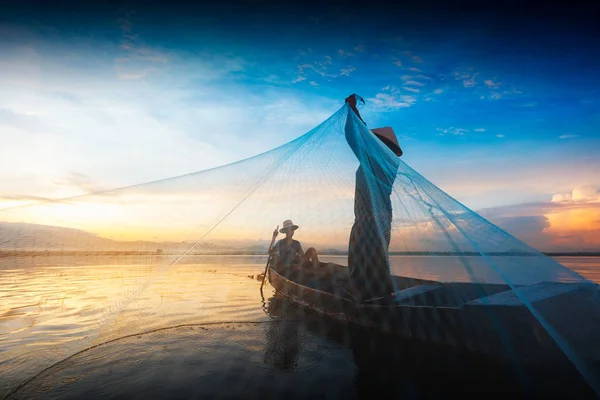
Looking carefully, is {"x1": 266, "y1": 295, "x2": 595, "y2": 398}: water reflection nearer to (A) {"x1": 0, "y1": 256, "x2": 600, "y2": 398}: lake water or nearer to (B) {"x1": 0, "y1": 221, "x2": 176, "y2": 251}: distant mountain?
(A) {"x1": 0, "y1": 256, "x2": 600, "y2": 398}: lake water

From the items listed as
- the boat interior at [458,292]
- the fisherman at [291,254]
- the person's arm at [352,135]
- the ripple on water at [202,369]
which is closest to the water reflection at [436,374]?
the ripple on water at [202,369]

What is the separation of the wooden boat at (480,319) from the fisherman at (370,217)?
41cm

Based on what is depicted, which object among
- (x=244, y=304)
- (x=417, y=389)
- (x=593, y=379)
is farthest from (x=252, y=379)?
(x=244, y=304)

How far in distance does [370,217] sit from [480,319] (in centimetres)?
241

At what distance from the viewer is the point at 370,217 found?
18.2ft

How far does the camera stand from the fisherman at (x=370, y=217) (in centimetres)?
536

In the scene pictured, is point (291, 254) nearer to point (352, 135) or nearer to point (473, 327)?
point (352, 135)

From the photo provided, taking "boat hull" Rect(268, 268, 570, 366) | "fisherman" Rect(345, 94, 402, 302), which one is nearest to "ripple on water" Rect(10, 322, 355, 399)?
"boat hull" Rect(268, 268, 570, 366)

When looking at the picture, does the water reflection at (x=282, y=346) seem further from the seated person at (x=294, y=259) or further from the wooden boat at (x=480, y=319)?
the seated person at (x=294, y=259)

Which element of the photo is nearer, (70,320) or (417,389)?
(417,389)

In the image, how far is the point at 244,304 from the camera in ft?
31.5

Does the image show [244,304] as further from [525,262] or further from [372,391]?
[525,262]

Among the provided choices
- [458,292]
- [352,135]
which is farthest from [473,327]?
[352,135]

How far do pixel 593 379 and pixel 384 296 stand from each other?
9.68ft
